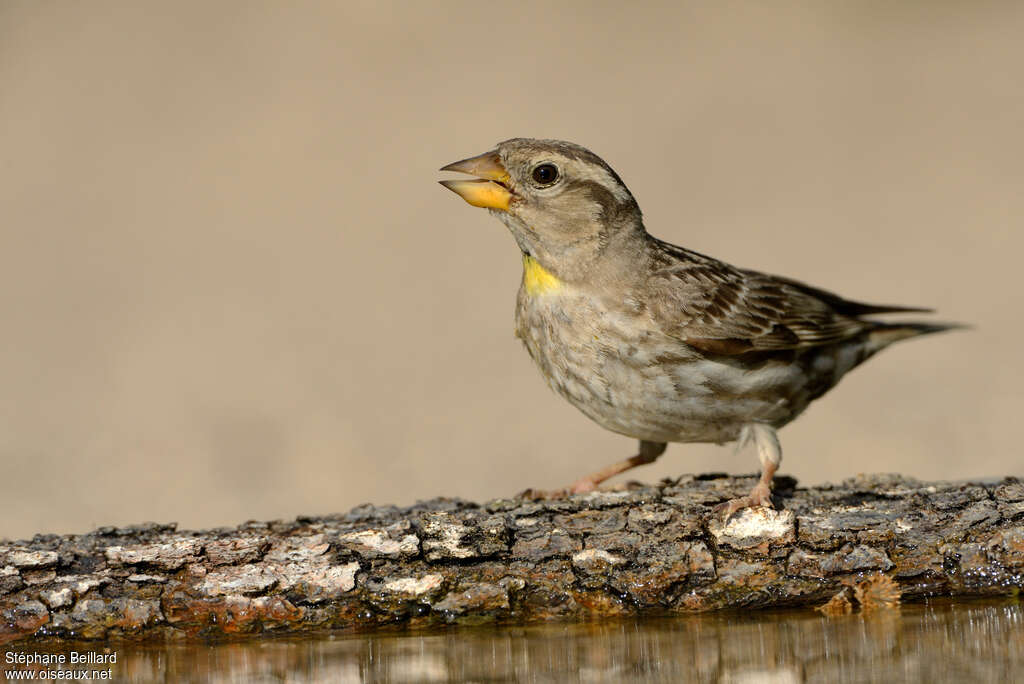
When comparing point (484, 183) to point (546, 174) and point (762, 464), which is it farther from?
point (762, 464)

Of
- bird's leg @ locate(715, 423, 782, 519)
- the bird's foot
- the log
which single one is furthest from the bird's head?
the log

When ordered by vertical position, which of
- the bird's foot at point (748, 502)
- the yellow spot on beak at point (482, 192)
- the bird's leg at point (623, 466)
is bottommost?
the bird's foot at point (748, 502)

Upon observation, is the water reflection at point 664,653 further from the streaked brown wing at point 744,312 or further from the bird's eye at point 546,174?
the bird's eye at point 546,174

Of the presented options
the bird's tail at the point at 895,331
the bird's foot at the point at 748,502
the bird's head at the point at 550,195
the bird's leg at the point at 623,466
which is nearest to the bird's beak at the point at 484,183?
the bird's head at the point at 550,195

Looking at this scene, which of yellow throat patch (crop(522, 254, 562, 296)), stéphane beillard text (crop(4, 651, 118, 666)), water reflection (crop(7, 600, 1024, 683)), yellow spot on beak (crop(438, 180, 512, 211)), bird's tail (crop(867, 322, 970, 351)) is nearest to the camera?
water reflection (crop(7, 600, 1024, 683))

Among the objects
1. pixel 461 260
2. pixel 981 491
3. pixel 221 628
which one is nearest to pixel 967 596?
pixel 981 491

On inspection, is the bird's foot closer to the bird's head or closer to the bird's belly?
the bird's belly

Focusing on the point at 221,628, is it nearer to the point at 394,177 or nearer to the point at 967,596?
the point at 967,596
